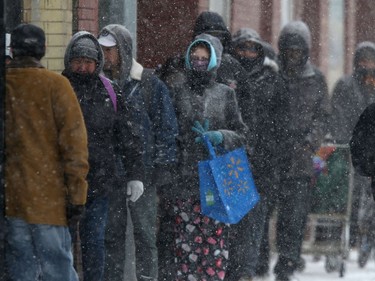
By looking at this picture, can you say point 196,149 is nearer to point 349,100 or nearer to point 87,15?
point 87,15

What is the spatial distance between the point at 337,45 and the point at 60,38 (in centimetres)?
1425

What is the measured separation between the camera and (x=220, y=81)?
11.6 meters

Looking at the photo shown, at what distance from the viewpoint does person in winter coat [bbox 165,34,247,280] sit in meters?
10.4

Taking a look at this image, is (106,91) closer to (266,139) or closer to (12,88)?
(12,88)

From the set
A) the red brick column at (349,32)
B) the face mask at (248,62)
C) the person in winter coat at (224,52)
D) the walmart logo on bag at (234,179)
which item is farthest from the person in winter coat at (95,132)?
the red brick column at (349,32)

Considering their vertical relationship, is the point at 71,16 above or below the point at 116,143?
above

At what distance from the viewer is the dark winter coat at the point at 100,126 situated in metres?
9.20

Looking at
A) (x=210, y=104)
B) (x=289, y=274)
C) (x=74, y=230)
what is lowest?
(x=289, y=274)

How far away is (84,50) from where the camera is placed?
30.1ft

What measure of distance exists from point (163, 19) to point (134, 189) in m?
4.65

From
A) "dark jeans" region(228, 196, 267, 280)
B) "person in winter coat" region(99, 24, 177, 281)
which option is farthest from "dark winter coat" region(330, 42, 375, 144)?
"person in winter coat" region(99, 24, 177, 281)

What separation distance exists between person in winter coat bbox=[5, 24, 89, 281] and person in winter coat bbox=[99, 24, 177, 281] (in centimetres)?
218

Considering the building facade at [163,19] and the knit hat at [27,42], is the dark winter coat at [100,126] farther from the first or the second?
the knit hat at [27,42]

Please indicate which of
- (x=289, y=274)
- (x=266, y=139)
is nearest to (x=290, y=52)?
(x=266, y=139)
